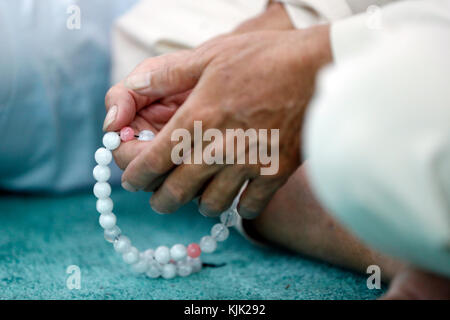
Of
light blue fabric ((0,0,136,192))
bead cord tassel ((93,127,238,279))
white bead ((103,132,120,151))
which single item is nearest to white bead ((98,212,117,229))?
bead cord tassel ((93,127,238,279))

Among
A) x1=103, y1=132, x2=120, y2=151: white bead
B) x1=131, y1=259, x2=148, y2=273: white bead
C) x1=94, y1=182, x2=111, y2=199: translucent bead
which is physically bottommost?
x1=131, y1=259, x2=148, y2=273: white bead

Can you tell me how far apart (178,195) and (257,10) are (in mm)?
531

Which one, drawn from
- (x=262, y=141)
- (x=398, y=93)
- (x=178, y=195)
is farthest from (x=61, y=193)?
(x=398, y=93)

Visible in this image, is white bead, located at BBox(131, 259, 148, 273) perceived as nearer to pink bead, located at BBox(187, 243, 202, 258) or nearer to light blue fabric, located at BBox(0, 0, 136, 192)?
pink bead, located at BBox(187, 243, 202, 258)

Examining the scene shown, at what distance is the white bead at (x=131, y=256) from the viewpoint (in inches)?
29.3

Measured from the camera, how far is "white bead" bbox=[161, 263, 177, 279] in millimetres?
759

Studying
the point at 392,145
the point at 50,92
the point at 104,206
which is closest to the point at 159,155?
the point at 104,206

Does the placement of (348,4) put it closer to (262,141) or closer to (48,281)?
(262,141)

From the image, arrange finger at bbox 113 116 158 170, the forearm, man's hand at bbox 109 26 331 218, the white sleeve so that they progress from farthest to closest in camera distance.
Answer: the forearm → finger at bbox 113 116 158 170 → man's hand at bbox 109 26 331 218 → the white sleeve

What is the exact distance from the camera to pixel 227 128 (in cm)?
62

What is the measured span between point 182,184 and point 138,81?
0.16 metres

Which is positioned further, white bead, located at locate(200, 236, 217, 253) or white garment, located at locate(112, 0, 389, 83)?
white garment, located at locate(112, 0, 389, 83)

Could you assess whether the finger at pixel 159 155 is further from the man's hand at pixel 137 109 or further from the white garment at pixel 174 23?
the white garment at pixel 174 23

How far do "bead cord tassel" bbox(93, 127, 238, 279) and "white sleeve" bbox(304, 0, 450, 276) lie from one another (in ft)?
1.15
